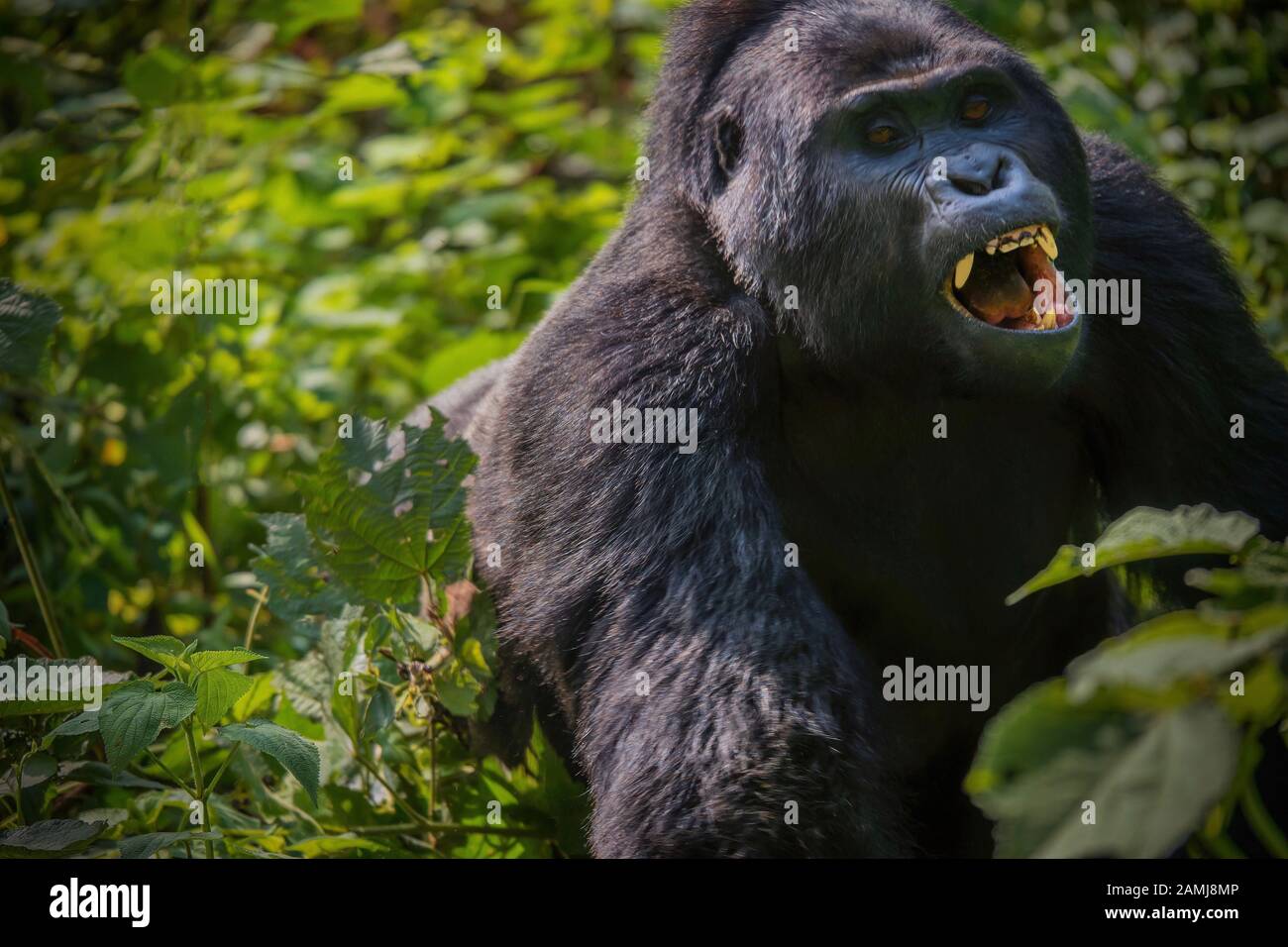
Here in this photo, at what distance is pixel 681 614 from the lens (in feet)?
11.1

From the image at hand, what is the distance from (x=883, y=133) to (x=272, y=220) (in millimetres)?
4839

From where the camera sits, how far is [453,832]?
13.1 feet

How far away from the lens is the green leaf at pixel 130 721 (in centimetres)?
313

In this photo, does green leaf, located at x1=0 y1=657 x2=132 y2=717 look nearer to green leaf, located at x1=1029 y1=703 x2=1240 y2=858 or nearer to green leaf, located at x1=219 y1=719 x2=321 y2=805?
green leaf, located at x1=219 y1=719 x2=321 y2=805

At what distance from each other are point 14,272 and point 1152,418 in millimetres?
5256

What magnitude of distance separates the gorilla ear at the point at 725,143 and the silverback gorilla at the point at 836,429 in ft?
0.04

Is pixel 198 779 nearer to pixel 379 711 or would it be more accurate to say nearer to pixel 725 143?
pixel 379 711

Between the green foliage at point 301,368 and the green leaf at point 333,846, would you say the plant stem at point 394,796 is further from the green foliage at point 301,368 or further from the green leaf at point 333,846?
the green leaf at point 333,846

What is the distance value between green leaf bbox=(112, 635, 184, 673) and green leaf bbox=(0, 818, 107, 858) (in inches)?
16.8

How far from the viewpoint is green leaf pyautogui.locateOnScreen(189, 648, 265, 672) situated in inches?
127

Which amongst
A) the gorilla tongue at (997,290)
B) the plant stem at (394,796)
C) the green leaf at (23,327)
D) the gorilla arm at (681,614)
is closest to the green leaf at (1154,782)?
the gorilla arm at (681,614)

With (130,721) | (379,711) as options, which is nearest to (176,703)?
(130,721)

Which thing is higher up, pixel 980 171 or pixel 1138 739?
pixel 980 171

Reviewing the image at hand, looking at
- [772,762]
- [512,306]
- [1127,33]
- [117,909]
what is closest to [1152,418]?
[772,762]
